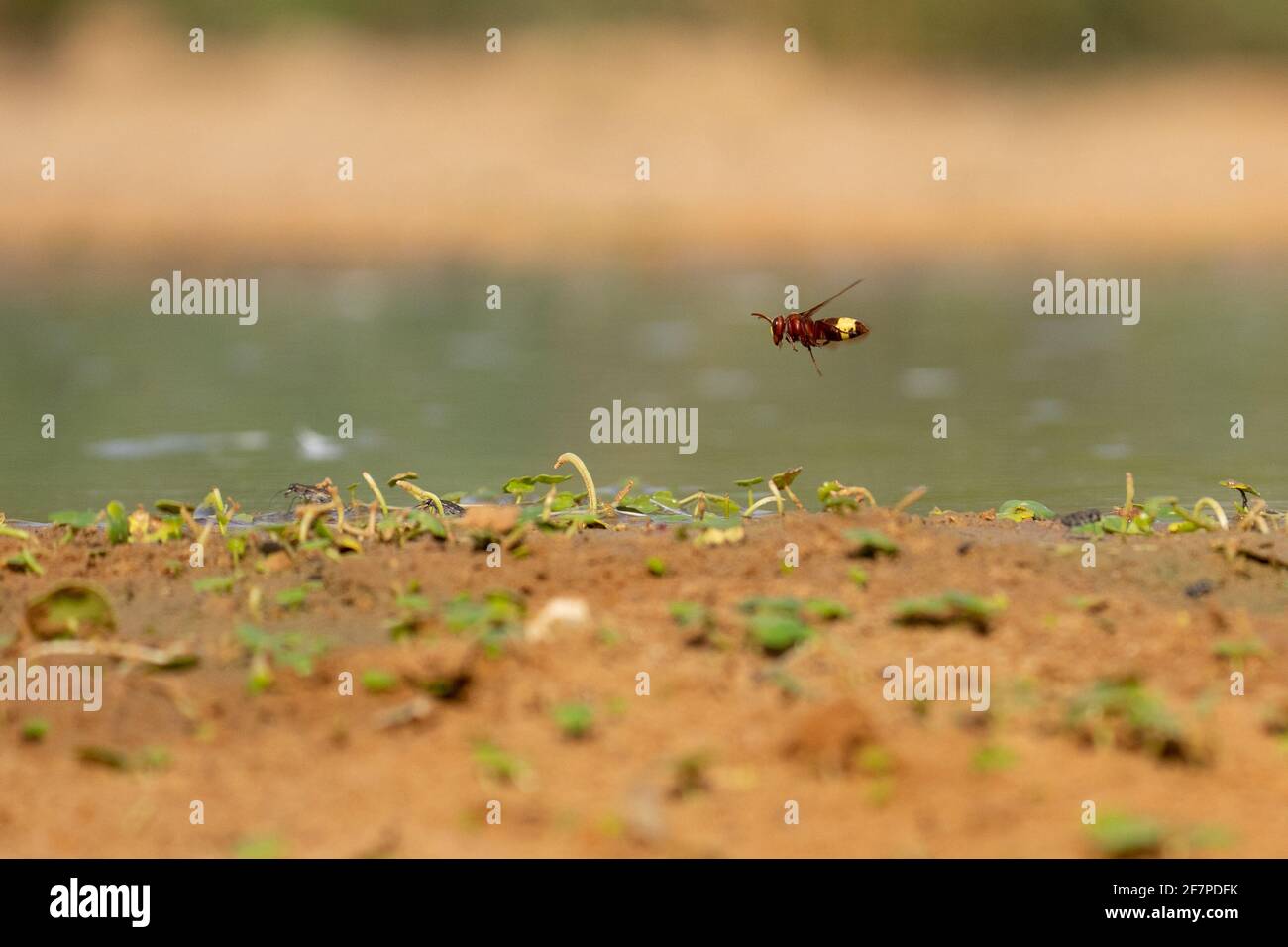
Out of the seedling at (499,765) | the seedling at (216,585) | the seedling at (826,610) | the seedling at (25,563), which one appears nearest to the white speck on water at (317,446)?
the seedling at (25,563)

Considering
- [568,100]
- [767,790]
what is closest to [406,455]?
[767,790]

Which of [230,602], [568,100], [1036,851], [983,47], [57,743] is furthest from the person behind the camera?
[983,47]

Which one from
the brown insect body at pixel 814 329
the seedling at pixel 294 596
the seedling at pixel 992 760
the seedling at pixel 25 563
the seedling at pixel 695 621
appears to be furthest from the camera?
the brown insect body at pixel 814 329

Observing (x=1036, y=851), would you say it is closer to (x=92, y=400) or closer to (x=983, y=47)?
(x=92, y=400)

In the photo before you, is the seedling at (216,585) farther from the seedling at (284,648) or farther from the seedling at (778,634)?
the seedling at (778,634)

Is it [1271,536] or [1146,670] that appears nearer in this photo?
[1146,670]
